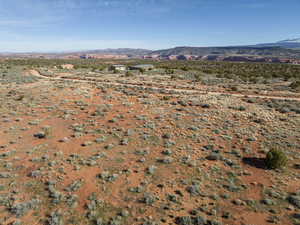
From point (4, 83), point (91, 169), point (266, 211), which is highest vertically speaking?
point (4, 83)

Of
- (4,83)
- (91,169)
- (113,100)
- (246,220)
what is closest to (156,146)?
(91,169)

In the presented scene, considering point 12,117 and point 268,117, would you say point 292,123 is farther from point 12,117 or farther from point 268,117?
point 12,117

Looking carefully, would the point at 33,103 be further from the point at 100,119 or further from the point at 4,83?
the point at 4,83

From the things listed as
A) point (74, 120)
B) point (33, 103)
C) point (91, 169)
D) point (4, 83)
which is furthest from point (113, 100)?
point (4, 83)

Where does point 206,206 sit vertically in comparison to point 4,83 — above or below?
below

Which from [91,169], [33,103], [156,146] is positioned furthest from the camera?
[33,103]

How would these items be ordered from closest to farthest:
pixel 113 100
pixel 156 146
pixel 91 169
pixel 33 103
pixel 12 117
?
1. pixel 91 169
2. pixel 156 146
3. pixel 12 117
4. pixel 33 103
5. pixel 113 100

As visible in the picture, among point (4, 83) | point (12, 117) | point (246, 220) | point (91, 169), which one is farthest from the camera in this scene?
point (4, 83)

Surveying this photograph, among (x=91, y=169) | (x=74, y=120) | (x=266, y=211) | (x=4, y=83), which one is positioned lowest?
(x=266, y=211)

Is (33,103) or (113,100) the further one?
(113,100)
